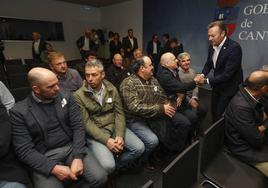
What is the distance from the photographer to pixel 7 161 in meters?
1.31

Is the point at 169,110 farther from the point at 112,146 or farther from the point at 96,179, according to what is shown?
the point at 96,179

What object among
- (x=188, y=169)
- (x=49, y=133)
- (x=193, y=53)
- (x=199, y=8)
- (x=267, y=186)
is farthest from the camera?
(x=193, y=53)

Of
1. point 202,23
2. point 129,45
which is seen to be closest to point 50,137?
point 202,23

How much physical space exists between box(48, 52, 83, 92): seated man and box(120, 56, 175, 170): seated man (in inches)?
27.5

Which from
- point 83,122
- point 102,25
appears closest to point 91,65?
point 83,122

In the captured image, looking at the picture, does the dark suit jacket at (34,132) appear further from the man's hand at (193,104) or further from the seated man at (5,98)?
the man's hand at (193,104)

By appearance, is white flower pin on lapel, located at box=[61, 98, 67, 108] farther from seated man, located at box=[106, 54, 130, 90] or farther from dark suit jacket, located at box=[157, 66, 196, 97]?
seated man, located at box=[106, 54, 130, 90]

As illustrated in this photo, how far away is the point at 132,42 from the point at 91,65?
4.71 meters

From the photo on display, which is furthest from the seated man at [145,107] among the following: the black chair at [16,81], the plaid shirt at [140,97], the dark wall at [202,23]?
the dark wall at [202,23]

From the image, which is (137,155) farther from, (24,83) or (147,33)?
(147,33)

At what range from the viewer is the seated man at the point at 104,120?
1.75 m

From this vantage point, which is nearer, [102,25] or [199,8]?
[199,8]

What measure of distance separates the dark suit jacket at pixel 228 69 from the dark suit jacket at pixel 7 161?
206 centimetres

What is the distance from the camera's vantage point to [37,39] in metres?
5.92
